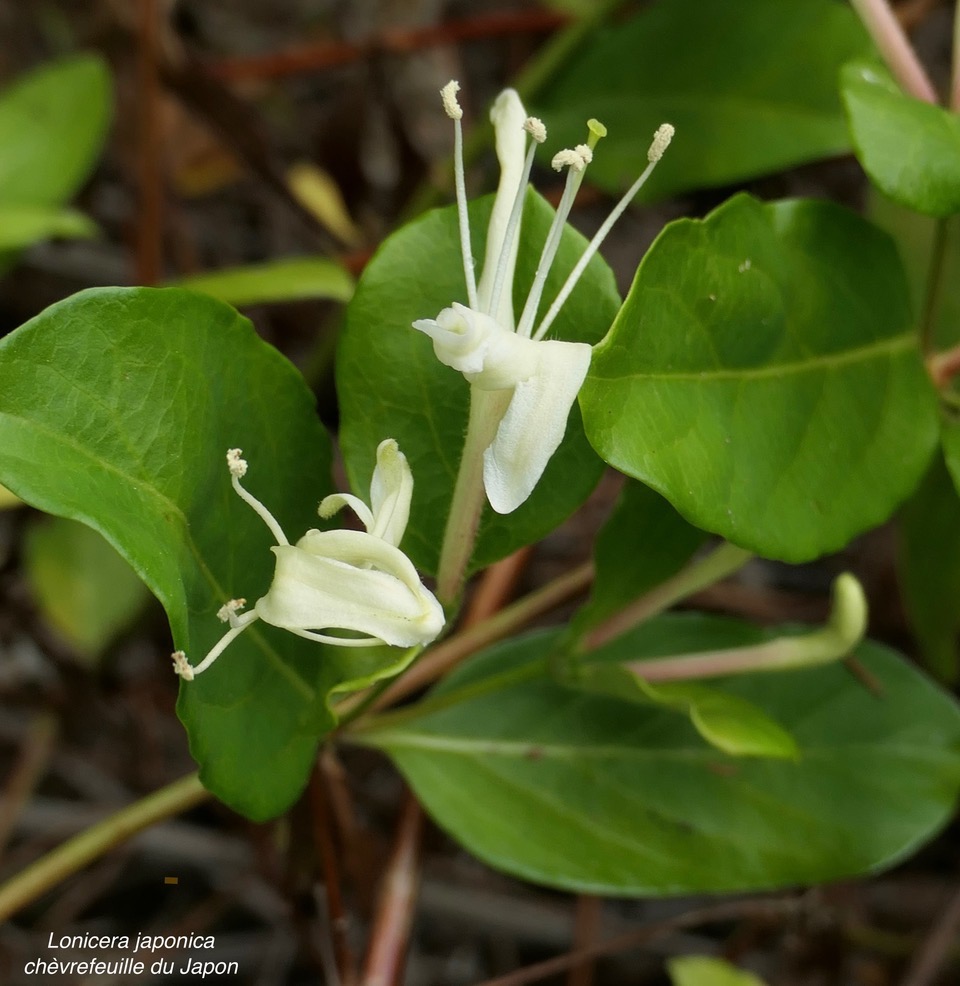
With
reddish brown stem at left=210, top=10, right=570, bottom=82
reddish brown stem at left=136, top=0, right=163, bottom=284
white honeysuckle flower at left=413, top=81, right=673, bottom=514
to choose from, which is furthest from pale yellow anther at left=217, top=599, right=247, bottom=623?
reddish brown stem at left=210, top=10, right=570, bottom=82

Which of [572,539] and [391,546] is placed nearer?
[391,546]

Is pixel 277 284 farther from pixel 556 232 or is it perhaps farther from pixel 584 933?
pixel 584 933

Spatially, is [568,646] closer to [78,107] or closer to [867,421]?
[867,421]

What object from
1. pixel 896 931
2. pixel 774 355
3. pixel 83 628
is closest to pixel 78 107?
pixel 83 628

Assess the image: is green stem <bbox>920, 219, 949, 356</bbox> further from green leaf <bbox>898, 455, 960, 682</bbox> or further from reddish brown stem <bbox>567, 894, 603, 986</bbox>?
reddish brown stem <bbox>567, 894, 603, 986</bbox>

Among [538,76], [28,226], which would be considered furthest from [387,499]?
[538,76]

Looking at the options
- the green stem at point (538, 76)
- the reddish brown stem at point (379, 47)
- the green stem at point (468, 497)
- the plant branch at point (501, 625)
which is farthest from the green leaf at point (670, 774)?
the reddish brown stem at point (379, 47)

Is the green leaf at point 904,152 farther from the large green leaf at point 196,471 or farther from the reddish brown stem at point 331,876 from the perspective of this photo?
the reddish brown stem at point 331,876
